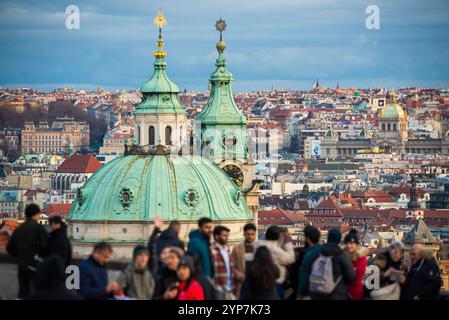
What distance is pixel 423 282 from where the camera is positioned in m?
19.7

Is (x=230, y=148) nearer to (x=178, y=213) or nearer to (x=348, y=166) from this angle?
(x=178, y=213)

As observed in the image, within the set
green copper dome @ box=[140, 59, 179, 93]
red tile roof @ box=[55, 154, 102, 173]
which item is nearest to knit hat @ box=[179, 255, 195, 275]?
green copper dome @ box=[140, 59, 179, 93]

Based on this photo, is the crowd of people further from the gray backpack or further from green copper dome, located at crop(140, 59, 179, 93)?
green copper dome, located at crop(140, 59, 179, 93)

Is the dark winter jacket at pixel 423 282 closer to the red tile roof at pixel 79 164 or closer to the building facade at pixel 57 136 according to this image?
the red tile roof at pixel 79 164

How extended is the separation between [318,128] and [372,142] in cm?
1653

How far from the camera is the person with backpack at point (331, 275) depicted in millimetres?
19062

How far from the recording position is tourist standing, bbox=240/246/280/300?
18.7 meters

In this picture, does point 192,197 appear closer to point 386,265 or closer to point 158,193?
point 158,193

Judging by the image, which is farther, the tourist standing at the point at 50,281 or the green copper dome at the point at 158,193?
the green copper dome at the point at 158,193

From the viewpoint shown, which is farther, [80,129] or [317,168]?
[80,129]

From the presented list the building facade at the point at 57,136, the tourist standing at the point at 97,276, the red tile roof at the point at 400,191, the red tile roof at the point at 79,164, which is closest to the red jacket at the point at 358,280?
the tourist standing at the point at 97,276

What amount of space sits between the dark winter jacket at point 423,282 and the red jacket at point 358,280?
14.1 inches
